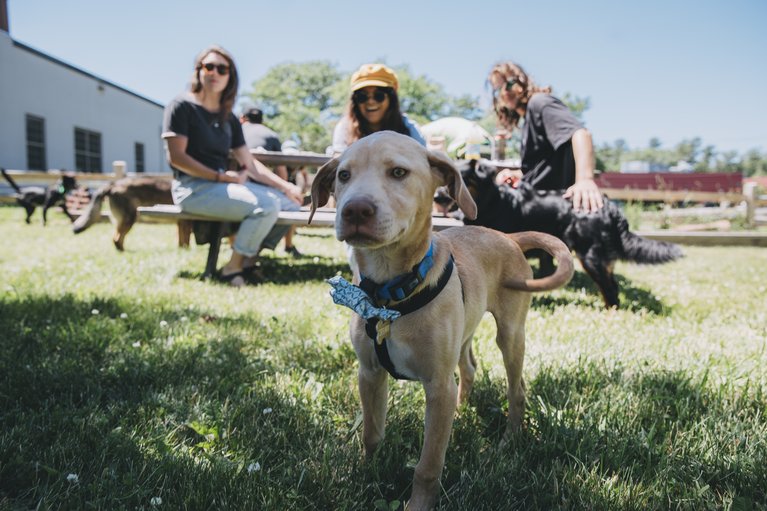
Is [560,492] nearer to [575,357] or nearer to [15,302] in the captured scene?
[575,357]

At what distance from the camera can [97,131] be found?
82.6ft

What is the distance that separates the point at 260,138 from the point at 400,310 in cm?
750

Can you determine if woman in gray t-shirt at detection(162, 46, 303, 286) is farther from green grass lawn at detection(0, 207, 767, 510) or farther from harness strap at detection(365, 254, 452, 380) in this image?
harness strap at detection(365, 254, 452, 380)

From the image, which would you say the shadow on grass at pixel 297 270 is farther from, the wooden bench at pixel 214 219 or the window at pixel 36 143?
the window at pixel 36 143

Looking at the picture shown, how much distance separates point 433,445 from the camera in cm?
A: 168

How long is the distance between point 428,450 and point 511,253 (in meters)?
1.12

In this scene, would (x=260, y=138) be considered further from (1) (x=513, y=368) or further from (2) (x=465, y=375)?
(1) (x=513, y=368)

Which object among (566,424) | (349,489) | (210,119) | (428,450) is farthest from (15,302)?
(566,424)

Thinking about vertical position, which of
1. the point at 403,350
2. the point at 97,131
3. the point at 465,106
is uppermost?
the point at 465,106

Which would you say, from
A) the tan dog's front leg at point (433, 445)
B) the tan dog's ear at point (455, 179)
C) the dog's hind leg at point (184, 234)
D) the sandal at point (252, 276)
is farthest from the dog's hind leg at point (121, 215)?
the tan dog's front leg at point (433, 445)

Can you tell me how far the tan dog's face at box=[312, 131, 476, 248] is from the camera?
160cm

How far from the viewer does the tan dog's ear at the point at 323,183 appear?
2.08 meters

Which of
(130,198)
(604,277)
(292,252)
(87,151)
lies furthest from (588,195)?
(87,151)

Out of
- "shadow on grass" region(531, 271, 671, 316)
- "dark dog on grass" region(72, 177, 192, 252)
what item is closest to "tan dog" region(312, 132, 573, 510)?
"shadow on grass" region(531, 271, 671, 316)
